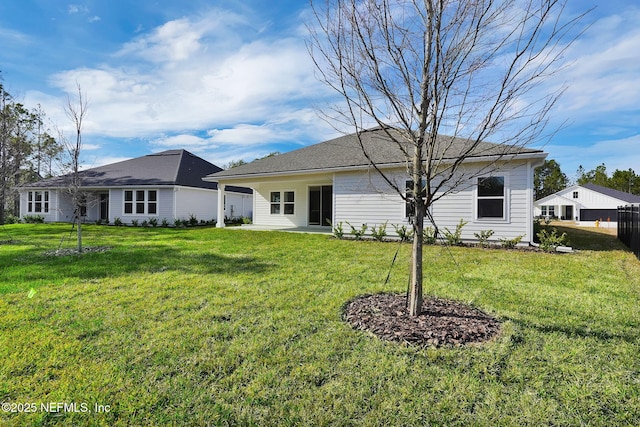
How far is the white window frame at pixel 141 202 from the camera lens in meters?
18.4

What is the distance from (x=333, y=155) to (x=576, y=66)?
1078cm

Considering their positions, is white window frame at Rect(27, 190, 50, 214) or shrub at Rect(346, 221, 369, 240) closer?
shrub at Rect(346, 221, 369, 240)

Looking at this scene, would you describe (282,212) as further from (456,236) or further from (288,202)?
(456,236)

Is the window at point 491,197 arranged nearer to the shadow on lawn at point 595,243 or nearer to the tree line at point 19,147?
the shadow on lawn at point 595,243

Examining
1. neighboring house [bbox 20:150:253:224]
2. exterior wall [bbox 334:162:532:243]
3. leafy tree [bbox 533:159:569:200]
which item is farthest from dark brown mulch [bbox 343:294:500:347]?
leafy tree [bbox 533:159:569:200]

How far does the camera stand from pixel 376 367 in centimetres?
254

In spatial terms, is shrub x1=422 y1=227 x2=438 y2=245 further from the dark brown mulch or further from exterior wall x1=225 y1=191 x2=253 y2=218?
exterior wall x1=225 y1=191 x2=253 y2=218

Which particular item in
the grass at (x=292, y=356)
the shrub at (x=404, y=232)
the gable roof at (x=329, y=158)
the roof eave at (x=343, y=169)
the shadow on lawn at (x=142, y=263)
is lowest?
the grass at (x=292, y=356)

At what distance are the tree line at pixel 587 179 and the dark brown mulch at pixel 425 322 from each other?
50.6 metres

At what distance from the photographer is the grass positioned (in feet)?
6.66

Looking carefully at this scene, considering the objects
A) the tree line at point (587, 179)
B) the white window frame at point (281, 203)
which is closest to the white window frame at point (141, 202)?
the white window frame at point (281, 203)

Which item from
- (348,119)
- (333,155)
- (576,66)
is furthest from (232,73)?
(576,66)

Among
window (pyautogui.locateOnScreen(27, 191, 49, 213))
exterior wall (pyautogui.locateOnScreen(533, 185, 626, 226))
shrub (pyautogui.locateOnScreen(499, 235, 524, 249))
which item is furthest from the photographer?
exterior wall (pyautogui.locateOnScreen(533, 185, 626, 226))

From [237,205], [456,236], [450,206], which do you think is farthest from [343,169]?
[237,205]
